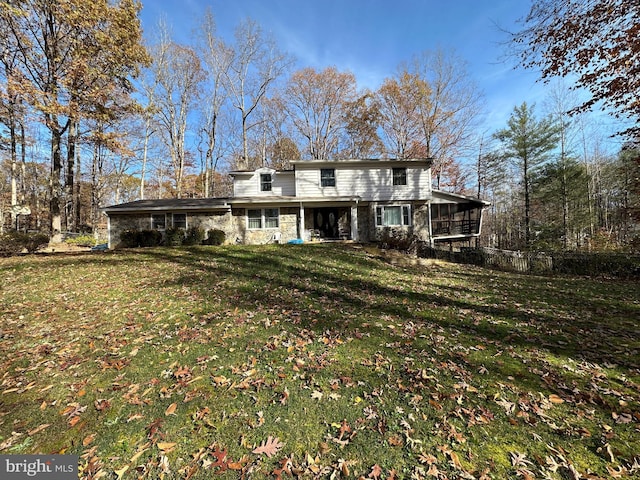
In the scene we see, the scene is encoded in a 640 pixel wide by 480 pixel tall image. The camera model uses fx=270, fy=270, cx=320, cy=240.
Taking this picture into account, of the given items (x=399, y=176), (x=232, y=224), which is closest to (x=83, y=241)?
(x=232, y=224)

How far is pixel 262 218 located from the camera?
1686cm

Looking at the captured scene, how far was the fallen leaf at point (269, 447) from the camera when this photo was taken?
97.3 inches

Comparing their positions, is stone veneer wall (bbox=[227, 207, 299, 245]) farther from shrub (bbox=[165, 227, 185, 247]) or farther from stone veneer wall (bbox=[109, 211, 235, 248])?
shrub (bbox=[165, 227, 185, 247])

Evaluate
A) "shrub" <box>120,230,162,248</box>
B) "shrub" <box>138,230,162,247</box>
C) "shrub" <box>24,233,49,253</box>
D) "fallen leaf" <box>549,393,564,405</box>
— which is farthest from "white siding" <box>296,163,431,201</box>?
"fallen leaf" <box>549,393,564,405</box>

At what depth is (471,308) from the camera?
248 inches

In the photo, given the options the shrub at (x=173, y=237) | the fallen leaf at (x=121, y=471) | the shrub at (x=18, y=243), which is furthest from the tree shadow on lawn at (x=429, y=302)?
the shrub at (x=18, y=243)

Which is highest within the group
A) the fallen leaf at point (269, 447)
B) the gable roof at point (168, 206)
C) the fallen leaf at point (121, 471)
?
the gable roof at point (168, 206)

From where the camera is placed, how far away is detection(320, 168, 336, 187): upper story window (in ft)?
57.1

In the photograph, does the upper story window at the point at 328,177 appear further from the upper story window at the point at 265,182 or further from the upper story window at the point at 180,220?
the upper story window at the point at 180,220

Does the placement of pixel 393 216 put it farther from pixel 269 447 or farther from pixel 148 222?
pixel 269 447

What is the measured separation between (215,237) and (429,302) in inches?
493

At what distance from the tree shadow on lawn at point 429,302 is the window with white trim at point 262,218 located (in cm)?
599

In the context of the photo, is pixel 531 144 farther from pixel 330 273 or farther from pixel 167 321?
pixel 167 321

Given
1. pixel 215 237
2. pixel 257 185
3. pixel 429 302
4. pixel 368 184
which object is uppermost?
pixel 257 185
